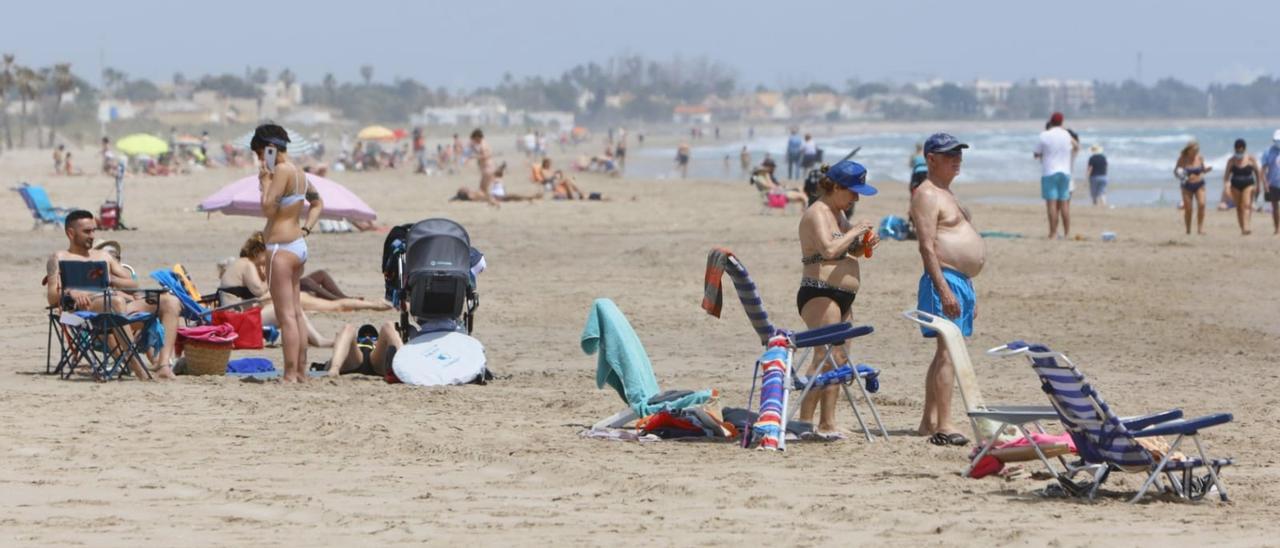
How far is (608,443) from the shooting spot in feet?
26.2

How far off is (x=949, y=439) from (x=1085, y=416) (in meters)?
1.36

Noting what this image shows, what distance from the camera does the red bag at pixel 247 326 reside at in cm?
1080

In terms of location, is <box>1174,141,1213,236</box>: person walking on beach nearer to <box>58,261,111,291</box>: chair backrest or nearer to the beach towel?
the beach towel

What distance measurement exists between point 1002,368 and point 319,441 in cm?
465

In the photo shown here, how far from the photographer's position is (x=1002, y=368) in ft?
35.7

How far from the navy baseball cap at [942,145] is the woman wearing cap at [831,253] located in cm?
30

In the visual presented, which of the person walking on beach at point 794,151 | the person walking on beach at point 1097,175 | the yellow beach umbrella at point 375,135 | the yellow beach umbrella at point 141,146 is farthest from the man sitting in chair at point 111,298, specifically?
the yellow beach umbrella at point 375,135

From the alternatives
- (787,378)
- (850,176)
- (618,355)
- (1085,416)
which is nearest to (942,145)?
(850,176)

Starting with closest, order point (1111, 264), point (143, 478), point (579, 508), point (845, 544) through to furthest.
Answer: point (845, 544)
point (579, 508)
point (143, 478)
point (1111, 264)

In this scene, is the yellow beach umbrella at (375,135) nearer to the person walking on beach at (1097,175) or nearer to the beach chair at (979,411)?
the person walking on beach at (1097,175)

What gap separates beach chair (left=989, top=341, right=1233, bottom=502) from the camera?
6.49m

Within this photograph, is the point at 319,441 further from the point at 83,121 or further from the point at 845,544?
the point at 83,121

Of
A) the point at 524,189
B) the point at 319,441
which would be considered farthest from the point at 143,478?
the point at 524,189

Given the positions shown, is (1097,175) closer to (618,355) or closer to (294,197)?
(294,197)
